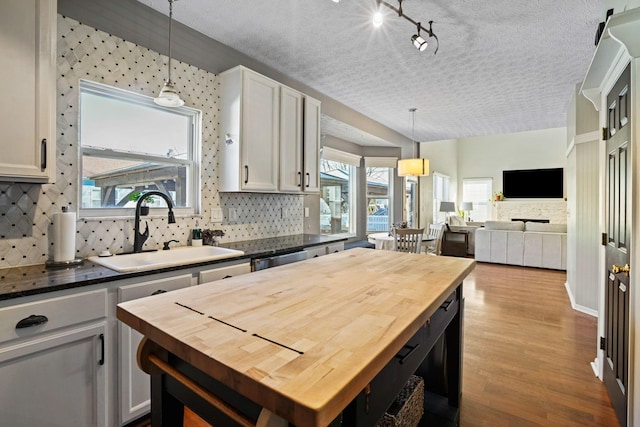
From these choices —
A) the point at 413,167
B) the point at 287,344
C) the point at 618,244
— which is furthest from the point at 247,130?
the point at 413,167

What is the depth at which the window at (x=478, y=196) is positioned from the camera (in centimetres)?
1052

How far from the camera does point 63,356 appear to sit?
1.45 metres

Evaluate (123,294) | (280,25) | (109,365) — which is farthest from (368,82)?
(109,365)

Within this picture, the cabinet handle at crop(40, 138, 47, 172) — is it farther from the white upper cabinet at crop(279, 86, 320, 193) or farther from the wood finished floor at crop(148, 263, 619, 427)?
the white upper cabinet at crop(279, 86, 320, 193)

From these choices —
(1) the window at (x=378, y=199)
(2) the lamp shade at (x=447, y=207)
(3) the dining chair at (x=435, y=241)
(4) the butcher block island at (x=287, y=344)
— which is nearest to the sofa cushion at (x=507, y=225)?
(3) the dining chair at (x=435, y=241)

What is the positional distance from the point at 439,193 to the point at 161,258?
881cm

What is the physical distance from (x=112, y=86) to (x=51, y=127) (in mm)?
641

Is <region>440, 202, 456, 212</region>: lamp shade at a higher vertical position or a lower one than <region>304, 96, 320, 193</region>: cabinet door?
lower

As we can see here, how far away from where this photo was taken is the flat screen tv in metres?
9.46

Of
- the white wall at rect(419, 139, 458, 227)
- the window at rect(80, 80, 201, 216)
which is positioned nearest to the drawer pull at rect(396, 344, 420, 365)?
the window at rect(80, 80, 201, 216)

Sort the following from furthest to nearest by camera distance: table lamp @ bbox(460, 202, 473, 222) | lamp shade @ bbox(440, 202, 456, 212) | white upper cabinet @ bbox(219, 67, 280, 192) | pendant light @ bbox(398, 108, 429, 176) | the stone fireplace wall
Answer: table lamp @ bbox(460, 202, 473, 222) → the stone fireplace wall → lamp shade @ bbox(440, 202, 456, 212) → pendant light @ bbox(398, 108, 429, 176) → white upper cabinet @ bbox(219, 67, 280, 192)

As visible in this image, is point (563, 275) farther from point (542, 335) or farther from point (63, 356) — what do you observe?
point (63, 356)

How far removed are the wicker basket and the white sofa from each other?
5726 mm

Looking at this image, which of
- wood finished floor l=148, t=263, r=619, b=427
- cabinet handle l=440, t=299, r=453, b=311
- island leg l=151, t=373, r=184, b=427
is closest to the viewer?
island leg l=151, t=373, r=184, b=427
